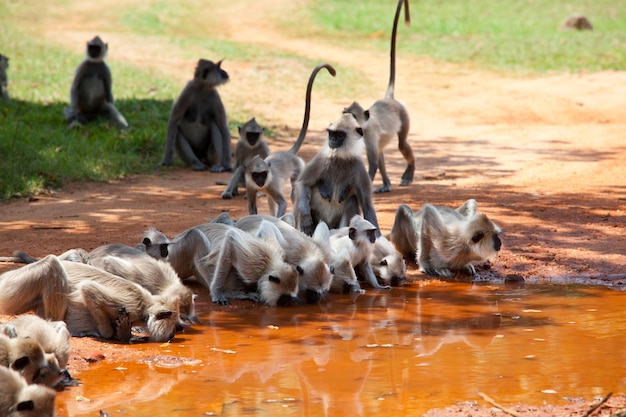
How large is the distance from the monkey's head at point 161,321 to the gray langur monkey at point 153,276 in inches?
9.2

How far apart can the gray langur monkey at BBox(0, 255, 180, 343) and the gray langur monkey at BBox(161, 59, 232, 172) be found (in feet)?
26.3

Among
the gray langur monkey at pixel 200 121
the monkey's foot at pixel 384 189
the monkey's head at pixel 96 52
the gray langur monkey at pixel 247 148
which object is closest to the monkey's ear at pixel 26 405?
the gray langur monkey at pixel 247 148

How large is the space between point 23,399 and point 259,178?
619 centimetres

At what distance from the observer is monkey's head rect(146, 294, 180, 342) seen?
6363 mm

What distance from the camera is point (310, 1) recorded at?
36.2 meters

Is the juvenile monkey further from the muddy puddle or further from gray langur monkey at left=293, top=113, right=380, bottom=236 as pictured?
gray langur monkey at left=293, top=113, right=380, bottom=236

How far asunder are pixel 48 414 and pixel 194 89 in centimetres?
1044

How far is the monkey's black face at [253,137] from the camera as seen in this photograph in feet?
39.9

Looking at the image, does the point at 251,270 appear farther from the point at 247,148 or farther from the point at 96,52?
the point at 96,52

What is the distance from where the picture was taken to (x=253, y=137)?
1220 cm

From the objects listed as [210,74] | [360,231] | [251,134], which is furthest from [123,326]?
[210,74]

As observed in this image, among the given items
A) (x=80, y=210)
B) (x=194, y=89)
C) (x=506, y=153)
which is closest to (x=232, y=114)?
(x=194, y=89)

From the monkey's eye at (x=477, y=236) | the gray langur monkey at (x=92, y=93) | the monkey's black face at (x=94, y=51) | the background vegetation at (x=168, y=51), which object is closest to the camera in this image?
the monkey's eye at (x=477, y=236)

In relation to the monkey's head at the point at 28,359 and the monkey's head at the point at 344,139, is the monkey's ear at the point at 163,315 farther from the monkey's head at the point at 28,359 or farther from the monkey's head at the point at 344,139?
the monkey's head at the point at 344,139
